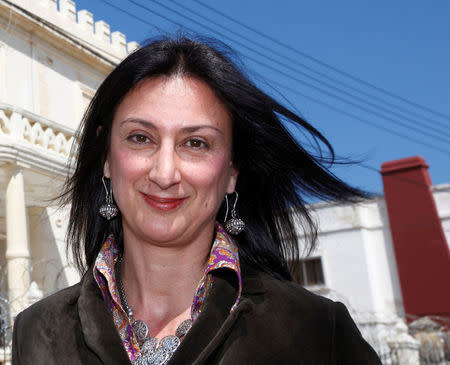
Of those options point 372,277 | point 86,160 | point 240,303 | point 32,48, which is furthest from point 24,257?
point 372,277

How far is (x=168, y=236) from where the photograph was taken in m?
1.97

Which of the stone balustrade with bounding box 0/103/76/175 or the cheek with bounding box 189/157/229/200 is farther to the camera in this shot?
the stone balustrade with bounding box 0/103/76/175

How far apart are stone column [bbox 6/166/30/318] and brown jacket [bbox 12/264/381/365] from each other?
22.8 ft

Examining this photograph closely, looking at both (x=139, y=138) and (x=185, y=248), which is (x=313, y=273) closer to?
(x=185, y=248)

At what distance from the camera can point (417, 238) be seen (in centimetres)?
1836

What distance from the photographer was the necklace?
1.90m

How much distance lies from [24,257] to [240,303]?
7.90 meters

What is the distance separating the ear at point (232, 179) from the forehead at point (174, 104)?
221 millimetres

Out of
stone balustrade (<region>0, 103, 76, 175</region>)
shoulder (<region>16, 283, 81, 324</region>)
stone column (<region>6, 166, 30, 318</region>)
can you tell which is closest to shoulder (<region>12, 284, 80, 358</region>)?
shoulder (<region>16, 283, 81, 324</region>)

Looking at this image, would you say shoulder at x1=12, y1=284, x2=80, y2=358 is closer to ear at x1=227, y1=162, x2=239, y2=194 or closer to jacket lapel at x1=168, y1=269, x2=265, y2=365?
jacket lapel at x1=168, y1=269, x2=265, y2=365

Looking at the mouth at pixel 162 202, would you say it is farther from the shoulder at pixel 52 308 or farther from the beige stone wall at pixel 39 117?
the beige stone wall at pixel 39 117

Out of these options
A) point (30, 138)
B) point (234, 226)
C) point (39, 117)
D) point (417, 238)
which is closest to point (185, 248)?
point (234, 226)

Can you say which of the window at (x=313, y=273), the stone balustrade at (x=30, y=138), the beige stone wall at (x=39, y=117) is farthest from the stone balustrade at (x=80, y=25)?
the window at (x=313, y=273)

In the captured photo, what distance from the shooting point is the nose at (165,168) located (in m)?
1.89
